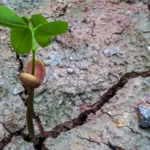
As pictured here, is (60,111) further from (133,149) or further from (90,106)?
(133,149)

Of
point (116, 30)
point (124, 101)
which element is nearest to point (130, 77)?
point (124, 101)

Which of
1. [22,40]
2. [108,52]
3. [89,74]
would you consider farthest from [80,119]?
[22,40]

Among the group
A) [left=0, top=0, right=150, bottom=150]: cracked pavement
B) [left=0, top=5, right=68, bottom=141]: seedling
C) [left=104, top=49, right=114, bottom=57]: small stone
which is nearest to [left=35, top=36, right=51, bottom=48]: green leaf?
[left=0, top=5, right=68, bottom=141]: seedling

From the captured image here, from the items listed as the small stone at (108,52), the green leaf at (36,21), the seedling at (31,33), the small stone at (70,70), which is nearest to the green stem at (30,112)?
the seedling at (31,33)

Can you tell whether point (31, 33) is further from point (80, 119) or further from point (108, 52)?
point (108, 52)

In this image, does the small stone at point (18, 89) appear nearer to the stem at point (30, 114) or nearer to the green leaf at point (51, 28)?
the stem at point (30, 114)

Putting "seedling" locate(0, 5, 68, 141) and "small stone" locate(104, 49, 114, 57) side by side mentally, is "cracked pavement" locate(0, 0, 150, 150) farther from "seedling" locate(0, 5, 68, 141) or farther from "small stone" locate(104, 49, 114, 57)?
"seedling" locate(0, 5, 68, 141)
